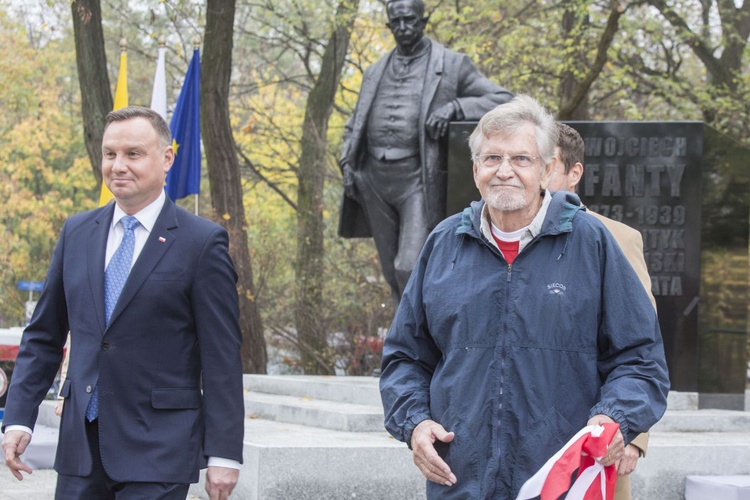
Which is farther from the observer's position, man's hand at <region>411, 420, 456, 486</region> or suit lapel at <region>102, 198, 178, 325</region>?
suit lapel at <region>102, 198, 178, 325</region>

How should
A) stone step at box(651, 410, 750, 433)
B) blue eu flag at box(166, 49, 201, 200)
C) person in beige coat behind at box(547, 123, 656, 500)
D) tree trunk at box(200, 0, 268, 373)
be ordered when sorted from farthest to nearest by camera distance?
tree trunk at box(200, 0, 268, 373), blue eu flag at box(166, 49, 201, 200), stone step at box(651, 410, 750, 433), person in beige coat behind at box(547, 123, 656, 500)

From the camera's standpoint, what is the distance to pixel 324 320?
17.7m

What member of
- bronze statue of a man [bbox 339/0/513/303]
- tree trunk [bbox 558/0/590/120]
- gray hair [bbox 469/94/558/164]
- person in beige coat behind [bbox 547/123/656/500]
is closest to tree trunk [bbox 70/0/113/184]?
bronze statue of a man [bbox 339/0/513/303]

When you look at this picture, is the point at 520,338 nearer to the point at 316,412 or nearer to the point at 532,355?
the point at 532,355

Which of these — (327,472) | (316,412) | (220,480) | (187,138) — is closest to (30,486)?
(316,412)

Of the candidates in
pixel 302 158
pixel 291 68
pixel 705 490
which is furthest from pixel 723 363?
pixel 291 68

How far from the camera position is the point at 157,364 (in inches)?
157

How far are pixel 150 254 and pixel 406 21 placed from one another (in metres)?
5.96

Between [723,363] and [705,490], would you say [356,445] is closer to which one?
[705,490]

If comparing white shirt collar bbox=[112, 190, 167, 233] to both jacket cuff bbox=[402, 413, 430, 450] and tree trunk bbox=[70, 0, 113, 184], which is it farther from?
tree trunk bbox=[70, 0, 113, 184]

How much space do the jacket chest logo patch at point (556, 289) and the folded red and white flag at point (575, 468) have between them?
1.27 feet

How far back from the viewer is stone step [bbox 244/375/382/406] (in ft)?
32.2

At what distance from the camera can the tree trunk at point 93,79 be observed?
1464 cm

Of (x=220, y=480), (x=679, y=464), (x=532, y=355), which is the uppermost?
(x=532, y=355)
